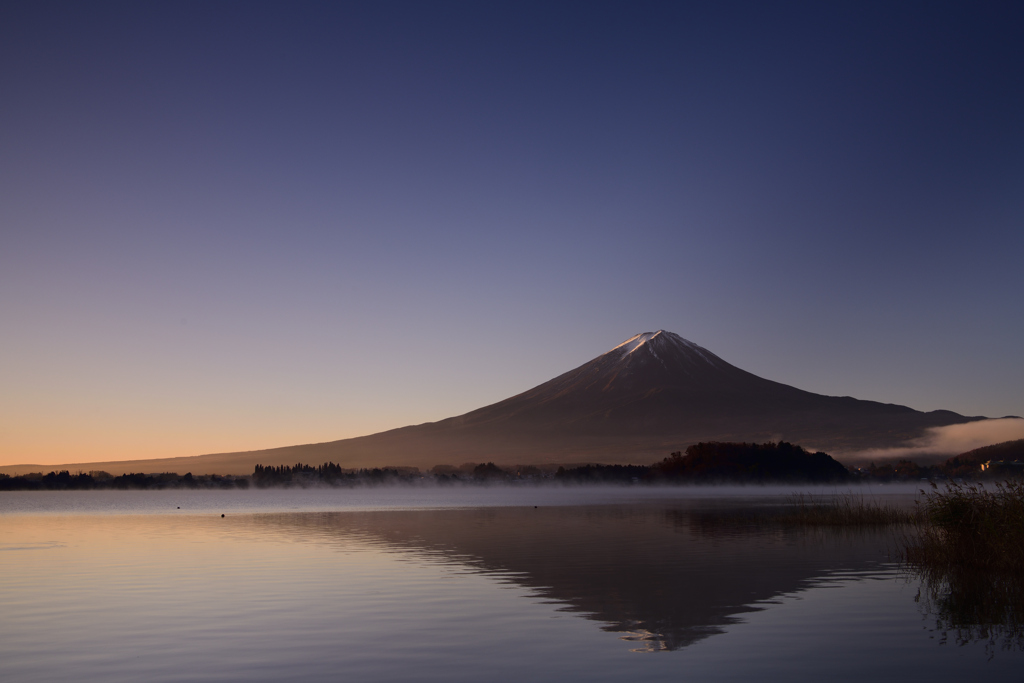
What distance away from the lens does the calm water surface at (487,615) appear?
14727mm

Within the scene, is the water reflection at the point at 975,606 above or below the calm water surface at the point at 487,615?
below

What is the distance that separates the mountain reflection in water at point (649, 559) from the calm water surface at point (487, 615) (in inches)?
4.7

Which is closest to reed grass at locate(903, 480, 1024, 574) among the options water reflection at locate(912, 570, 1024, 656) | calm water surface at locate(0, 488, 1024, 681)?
water reflection at locate(912, 570, 1024, 656)

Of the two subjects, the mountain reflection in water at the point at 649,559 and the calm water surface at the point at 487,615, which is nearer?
the calm water surface at the point at 487,615

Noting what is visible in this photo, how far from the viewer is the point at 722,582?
25.0 m

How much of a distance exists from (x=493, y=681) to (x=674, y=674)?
284cm

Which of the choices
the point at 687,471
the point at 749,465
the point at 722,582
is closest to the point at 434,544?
the point at 722,582

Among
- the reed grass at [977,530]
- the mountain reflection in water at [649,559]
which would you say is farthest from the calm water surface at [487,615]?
the reed grass at [977,530]

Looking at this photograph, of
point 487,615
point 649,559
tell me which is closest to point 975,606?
point 487,615

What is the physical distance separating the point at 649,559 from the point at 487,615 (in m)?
12.5

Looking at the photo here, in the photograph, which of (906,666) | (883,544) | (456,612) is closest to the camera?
(906,666)

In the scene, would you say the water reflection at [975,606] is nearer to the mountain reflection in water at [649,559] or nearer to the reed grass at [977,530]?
the reed grass at [977,530]

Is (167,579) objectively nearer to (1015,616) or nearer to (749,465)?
(1015,616)

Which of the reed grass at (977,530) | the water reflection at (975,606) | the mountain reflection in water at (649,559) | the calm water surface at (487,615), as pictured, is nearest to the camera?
the calm water surface at (487,615)
